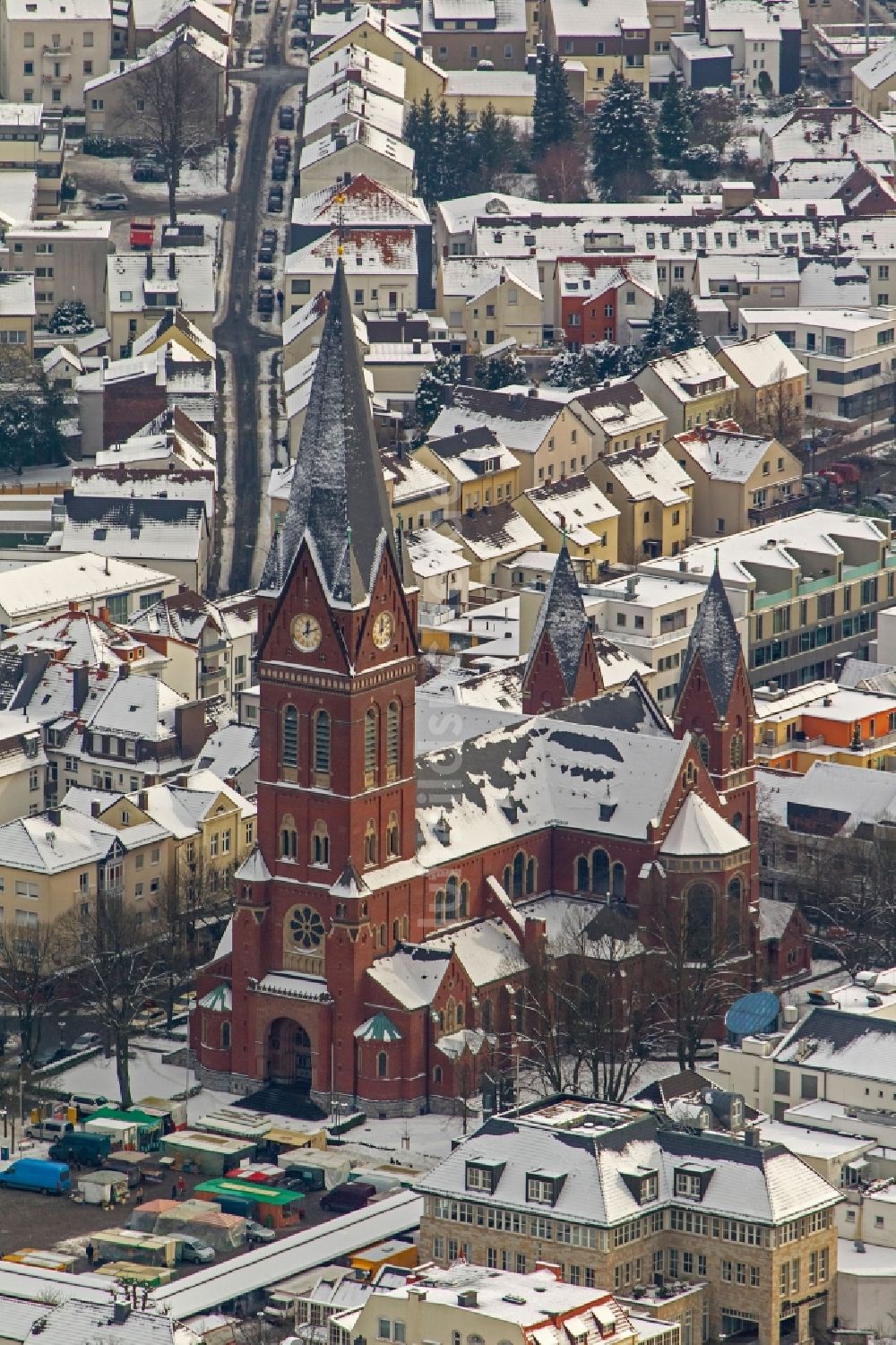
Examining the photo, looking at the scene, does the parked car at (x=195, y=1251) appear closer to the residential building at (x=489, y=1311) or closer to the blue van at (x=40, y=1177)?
the blue van at (x=40, y=1177)

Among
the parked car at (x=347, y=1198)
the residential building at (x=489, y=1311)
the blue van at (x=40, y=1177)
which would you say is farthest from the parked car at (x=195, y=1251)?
the residential building at (x=489, y=1311)

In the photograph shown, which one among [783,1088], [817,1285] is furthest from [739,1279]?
[783,1088]

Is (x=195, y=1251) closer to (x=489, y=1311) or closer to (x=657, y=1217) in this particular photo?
(x=657, y=1217)

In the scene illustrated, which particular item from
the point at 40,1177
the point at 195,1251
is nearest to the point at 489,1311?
the point at 195,1251

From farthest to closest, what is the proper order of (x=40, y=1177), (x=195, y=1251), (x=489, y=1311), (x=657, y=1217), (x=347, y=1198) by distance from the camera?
1. (x=40, y=1177)
2. (x=347, y=1198)
3. (x=195, y=1251)
4. (x=657, y=1217)
5. (x=489, y=1311)

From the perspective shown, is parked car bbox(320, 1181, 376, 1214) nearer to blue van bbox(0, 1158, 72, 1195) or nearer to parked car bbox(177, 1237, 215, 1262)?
parked car bbox(177, 1237, 215, 1262)

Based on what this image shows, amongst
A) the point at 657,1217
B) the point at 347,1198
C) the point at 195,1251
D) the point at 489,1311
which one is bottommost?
the point at 195,1251
